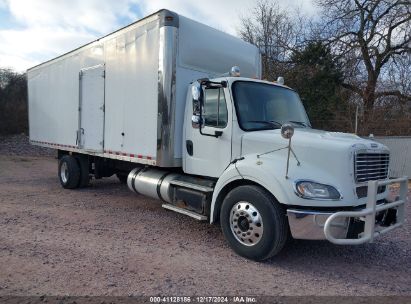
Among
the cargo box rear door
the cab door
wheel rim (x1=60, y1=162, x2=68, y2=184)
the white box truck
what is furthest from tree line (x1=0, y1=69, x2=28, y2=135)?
the cab door

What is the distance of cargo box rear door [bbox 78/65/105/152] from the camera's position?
834 centimetres

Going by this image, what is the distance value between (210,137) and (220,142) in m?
0.23

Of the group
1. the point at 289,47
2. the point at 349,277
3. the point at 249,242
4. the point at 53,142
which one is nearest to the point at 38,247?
the point at 249,242

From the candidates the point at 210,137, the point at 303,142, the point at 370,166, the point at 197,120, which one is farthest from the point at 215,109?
the point at 370,166

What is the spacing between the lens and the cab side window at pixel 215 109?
574cm

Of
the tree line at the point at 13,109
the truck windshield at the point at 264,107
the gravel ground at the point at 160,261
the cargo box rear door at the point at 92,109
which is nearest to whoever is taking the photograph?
the gravel ground at the point at 160,261

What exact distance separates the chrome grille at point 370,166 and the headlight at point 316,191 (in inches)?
15.2

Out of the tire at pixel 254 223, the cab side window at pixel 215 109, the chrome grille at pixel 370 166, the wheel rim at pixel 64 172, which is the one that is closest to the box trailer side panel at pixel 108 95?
the wheel rim at pixel 64 172

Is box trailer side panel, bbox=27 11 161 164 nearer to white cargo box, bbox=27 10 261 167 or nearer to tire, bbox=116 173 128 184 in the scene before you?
white cargo box, bbox=27 10 261 167

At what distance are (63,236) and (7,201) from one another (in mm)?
3378

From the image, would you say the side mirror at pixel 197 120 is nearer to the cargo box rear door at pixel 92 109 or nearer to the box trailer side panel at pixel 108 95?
the box trailer side panel at pixel 108 95

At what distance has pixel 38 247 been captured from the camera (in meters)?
5.29

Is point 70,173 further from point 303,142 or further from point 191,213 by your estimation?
point 303,142

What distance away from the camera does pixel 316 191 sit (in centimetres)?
453
